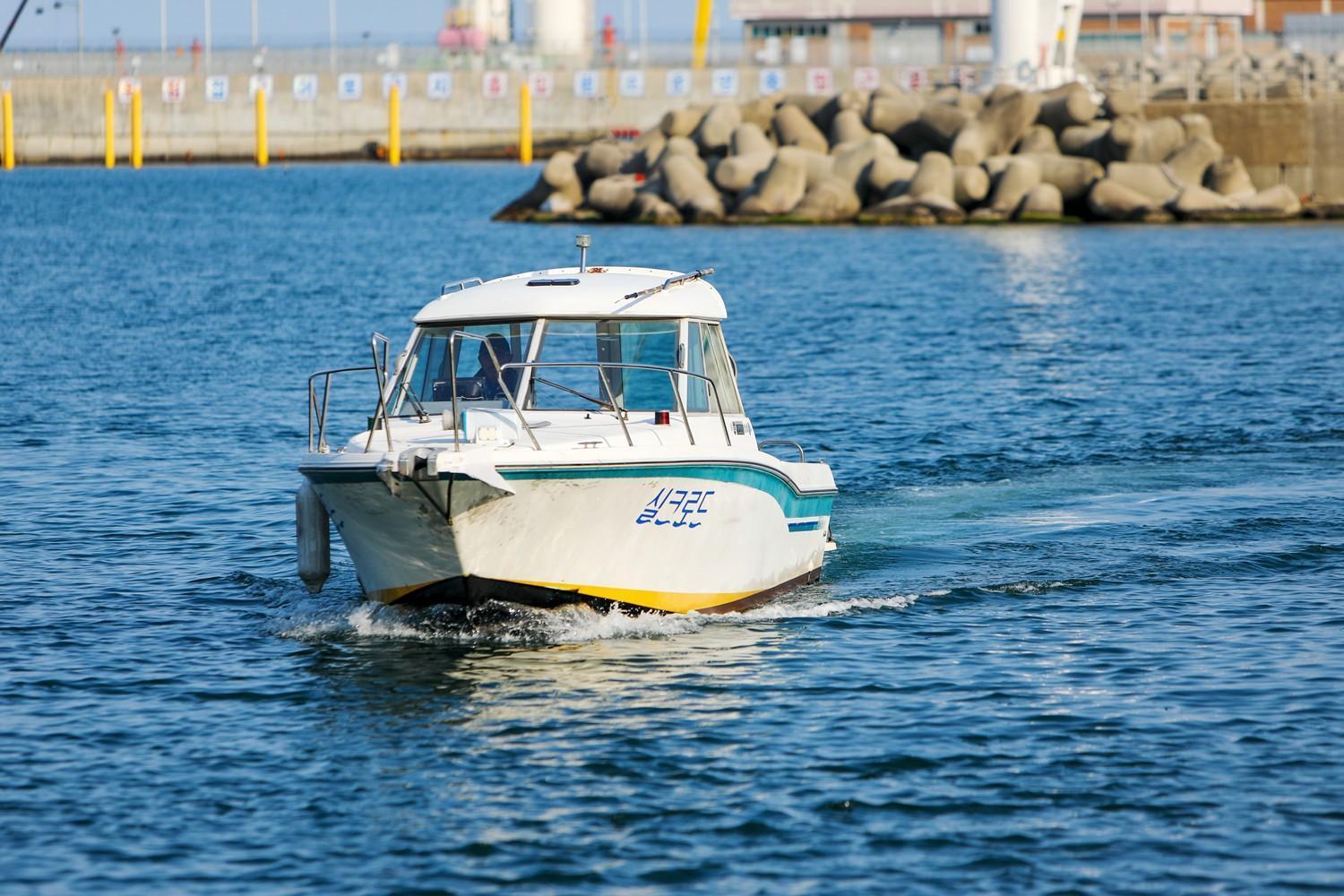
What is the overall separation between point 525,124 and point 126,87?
27284 millimetres

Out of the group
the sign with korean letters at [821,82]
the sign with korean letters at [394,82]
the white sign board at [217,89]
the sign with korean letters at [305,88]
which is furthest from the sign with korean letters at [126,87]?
the sign with korean letters at [821,82]

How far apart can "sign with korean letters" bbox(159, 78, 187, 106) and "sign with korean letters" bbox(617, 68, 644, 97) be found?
29.3 metres

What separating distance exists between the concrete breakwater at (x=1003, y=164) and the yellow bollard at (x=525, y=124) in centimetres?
5131

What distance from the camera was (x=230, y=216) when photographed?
79.9 metres

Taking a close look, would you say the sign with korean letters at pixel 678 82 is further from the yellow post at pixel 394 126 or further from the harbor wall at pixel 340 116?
the yellow post at pixel 394 126

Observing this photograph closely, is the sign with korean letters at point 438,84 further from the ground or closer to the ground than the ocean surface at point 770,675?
further from the ground

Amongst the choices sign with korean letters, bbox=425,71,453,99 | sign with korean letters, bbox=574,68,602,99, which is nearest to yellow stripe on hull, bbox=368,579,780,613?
sign with korean letters, bbox=574,68,602,99

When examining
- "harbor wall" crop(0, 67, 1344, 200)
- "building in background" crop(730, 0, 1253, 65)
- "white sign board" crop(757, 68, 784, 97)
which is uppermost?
"building in background" crop(730, 0, 1253, 65)

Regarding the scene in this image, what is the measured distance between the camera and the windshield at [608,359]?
15.0 meters

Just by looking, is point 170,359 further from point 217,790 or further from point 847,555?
point 217,790

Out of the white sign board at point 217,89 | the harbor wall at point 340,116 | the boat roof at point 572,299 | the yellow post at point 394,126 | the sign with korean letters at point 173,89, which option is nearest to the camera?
the boat roof at point 572,299

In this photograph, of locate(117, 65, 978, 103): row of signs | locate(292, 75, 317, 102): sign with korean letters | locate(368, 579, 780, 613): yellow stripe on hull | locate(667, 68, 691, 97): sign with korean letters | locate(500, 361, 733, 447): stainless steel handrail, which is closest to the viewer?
locate(500, 361, 733, 447): stainless steel handrail

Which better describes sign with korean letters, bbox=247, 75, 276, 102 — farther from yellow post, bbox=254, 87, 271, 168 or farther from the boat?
the boat

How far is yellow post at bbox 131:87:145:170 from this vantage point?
12244 centimetres
